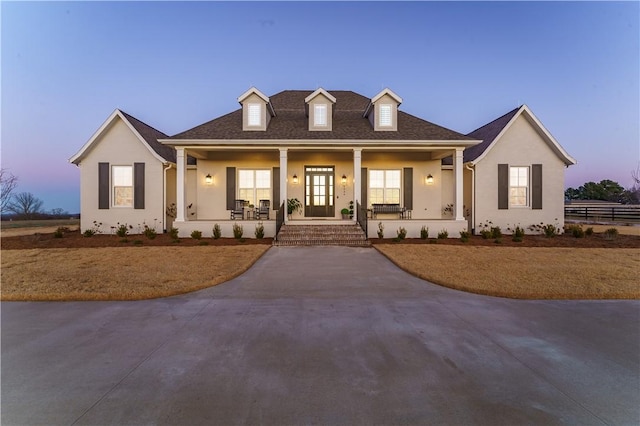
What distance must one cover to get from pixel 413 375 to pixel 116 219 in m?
15.0

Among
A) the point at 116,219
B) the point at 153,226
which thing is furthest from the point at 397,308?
the point at 116,219

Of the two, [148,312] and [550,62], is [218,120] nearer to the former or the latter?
[148,312]

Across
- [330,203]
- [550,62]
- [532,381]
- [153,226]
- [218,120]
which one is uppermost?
[550,62]

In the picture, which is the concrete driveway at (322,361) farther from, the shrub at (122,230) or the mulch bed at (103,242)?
the shrub at (122,230)

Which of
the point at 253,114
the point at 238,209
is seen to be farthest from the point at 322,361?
the point at 253,114

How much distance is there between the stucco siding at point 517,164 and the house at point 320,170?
0.05 m

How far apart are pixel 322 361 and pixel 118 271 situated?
20.4ft

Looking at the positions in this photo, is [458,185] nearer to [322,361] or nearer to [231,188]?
[231,188]

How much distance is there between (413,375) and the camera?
2.78 metres

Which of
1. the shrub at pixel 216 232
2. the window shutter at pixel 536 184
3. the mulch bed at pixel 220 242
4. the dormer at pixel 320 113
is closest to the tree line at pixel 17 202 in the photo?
the mulch bed at pixel 220 242

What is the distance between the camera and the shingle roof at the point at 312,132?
12.7 m

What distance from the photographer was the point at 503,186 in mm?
13641

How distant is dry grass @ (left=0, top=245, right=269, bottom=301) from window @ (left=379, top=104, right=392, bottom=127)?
8416 millimetres

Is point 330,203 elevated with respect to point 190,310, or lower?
elevated
